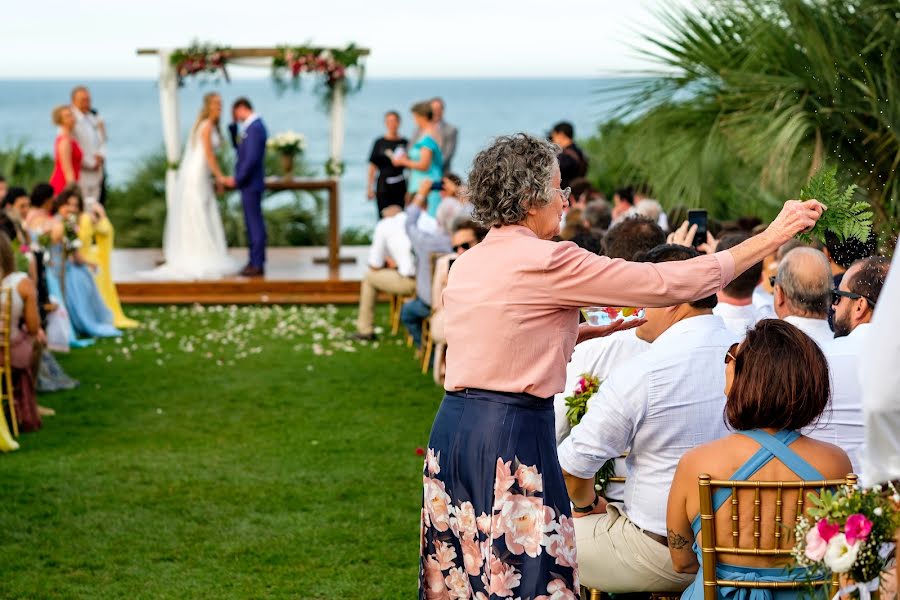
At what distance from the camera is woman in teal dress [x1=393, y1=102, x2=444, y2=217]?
13.3 meters

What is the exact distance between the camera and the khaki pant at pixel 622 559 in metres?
3.75

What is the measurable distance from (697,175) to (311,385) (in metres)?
3.38

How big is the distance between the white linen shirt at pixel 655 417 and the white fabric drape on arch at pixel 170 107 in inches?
472

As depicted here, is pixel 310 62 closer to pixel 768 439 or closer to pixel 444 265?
pixel 444 265

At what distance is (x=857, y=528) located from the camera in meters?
2.46

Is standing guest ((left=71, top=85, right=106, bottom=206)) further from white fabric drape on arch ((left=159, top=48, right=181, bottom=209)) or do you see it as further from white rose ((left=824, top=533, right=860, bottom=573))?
white rose ((left=824, top=533, right=860, bottom=573))

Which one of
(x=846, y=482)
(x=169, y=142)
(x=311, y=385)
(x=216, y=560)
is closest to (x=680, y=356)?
(x=846, y=482)

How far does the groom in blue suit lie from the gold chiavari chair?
6.43 meters

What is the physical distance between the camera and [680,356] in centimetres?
371

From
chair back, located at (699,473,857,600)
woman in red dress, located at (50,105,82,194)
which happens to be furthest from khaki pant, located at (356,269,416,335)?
chair back, located at (699,473,857,600)

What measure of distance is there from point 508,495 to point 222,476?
413 cm

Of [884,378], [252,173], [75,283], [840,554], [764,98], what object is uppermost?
[764,98]

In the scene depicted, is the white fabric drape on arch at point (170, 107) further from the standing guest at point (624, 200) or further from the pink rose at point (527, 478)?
the pink rose at point (527, 478)

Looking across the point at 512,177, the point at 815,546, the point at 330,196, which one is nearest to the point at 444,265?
the point at 512,177
